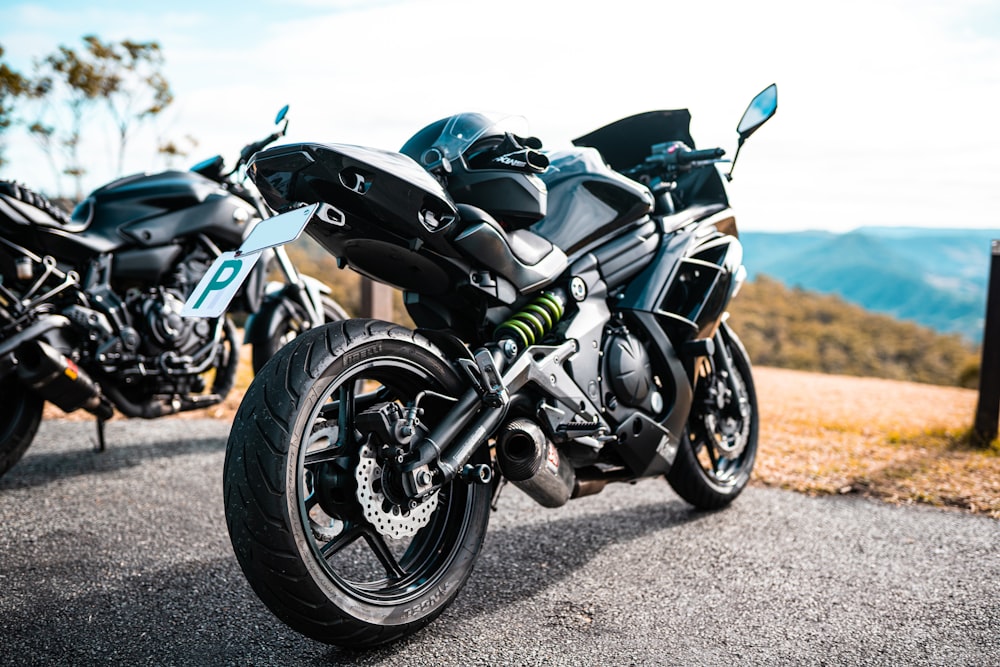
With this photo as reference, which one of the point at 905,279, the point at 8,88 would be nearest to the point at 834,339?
the point at 8,88

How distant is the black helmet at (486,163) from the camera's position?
257cm

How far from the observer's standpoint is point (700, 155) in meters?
3.37

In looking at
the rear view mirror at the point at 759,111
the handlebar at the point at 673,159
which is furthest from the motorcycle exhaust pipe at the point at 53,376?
the rear view mirror at the point at 759,111

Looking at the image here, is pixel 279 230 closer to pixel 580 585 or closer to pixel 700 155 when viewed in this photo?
pixel 580 585

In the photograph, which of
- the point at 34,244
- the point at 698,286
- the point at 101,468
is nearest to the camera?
the point at 698,286

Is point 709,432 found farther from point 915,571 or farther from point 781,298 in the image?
point 781,298

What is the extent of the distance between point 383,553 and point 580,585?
81 centimetres

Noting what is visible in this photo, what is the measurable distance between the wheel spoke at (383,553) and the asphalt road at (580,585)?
0.19 m

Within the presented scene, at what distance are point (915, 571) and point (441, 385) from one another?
1940 mm

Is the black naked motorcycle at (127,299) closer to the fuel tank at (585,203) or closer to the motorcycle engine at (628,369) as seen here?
the fuel tank at (585,203)

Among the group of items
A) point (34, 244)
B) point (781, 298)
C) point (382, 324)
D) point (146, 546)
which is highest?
point (382, 324)

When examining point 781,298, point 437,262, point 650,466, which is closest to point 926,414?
point 650,466

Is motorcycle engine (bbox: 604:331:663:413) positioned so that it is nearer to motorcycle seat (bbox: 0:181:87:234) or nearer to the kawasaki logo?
the kawasaki logo

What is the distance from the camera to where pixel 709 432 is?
358 centimetres
